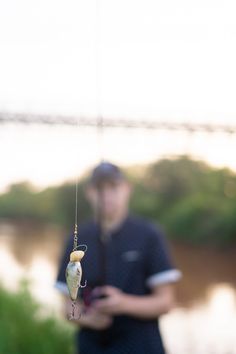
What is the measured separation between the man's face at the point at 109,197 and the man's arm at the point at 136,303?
195 millimetres

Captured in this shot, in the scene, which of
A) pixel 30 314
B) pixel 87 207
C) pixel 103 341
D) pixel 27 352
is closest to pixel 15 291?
pixel 30 314

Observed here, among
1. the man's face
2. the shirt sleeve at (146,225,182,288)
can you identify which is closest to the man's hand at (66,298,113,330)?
the shirt sleeve at (146,225,182,288)

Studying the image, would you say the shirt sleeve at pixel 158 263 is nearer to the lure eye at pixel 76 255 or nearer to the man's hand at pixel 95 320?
the man's hand at pixel 95 320

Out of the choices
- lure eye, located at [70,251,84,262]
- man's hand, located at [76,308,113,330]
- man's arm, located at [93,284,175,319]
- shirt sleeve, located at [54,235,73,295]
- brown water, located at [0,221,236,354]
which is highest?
lure eye, located at [70,251,84,262]

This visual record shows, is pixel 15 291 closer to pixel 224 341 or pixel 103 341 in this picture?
pixel 224 341

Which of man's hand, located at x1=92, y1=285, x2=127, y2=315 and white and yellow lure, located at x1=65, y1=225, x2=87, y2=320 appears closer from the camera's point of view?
white and yellow lure, located at x1=65, y1=225, x2=87, y2=320

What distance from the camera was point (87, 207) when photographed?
3682 mm

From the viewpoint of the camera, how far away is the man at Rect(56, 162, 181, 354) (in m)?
1.59

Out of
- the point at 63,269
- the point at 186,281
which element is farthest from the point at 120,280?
the point at 186,281

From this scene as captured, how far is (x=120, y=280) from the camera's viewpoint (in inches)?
63.4

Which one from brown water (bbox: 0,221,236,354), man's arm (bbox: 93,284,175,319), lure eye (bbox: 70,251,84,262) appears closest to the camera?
lure eye (bbox: 70,251,84,262)

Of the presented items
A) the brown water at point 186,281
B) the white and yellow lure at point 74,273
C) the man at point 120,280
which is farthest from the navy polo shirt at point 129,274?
the brown water at point 186,281

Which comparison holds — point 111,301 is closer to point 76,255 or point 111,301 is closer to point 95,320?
point 95,320

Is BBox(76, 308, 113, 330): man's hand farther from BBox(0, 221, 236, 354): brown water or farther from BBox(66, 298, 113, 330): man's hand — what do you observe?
BBox(0, 221, 236, 354): brown water
